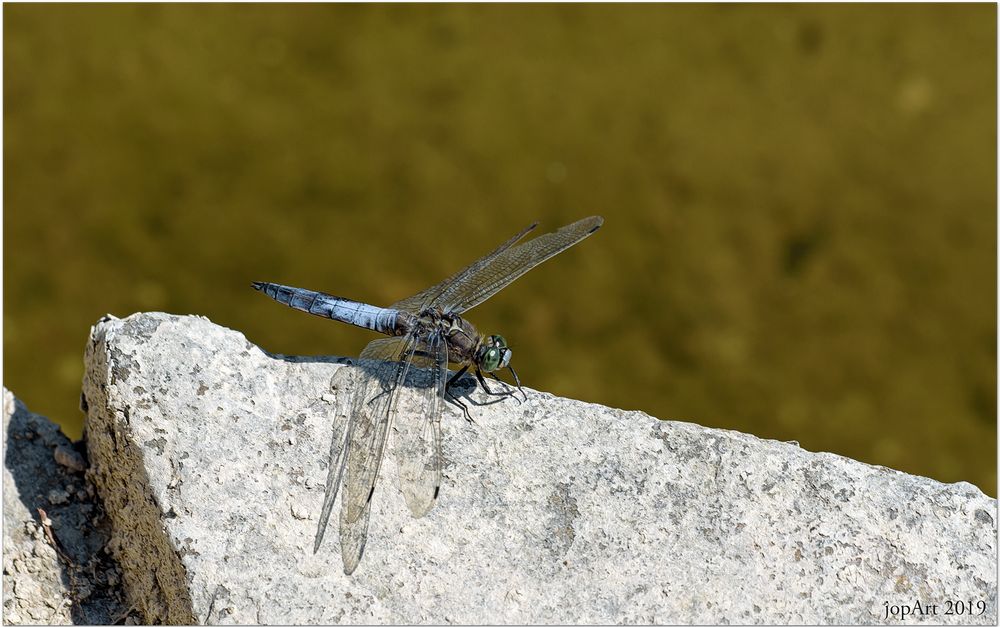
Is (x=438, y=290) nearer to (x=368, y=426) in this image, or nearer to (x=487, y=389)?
(x=487, y=389)

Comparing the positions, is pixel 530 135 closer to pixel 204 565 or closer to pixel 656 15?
pixel 656 15

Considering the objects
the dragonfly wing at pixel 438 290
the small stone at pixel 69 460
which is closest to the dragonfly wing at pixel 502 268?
the dragonfly wing at pixel 438 290

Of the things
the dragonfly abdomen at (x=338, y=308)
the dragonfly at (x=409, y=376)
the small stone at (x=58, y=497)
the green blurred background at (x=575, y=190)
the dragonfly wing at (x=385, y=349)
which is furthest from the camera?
the green blurred background at (x=575, y=190)

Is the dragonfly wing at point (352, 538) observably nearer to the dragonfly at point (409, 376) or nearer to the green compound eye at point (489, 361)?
the dragonfly at point (409, 376)

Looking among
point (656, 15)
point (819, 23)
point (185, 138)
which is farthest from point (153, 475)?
point (819, 23)

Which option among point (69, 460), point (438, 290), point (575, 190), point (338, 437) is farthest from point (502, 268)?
point (575, 190)

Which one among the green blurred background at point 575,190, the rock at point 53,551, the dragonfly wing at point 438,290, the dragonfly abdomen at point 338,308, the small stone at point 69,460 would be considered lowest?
the rock at point 53,551
